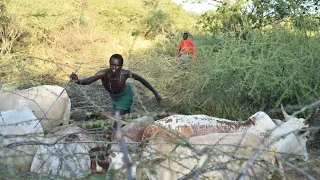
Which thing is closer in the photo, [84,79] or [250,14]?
[84,79]

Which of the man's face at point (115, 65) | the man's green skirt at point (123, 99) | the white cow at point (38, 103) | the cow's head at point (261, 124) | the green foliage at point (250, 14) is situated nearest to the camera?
the cow's head at point (261, 124)

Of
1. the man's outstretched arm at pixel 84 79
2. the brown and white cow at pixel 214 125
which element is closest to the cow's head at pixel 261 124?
the brown and white cow at pixel 214 125

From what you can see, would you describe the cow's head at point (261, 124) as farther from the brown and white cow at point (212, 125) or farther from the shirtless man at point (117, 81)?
the shirtless man at point (117, 81)

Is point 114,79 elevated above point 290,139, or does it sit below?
above

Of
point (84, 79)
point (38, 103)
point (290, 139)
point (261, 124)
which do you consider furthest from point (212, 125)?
point (38, 103)

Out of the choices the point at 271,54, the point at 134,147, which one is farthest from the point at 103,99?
the point at 134,147

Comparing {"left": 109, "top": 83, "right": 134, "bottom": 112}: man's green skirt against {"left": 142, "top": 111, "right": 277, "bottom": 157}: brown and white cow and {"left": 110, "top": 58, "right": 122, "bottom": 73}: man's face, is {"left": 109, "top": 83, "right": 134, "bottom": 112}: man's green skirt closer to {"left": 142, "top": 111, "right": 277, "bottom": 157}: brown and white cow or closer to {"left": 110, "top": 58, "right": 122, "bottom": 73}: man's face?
{"left": 110, "top": 58, "right": 122, "bottom": 73}: man's face

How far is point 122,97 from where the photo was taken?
16.8 feet

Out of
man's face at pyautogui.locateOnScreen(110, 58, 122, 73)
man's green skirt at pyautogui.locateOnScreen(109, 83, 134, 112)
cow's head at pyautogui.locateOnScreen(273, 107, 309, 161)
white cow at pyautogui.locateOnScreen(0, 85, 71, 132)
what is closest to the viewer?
cow's head at pyautogui.locateOnScreen(273, 107, 309, 161)

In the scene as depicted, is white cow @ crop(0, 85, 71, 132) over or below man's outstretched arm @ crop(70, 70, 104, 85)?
below

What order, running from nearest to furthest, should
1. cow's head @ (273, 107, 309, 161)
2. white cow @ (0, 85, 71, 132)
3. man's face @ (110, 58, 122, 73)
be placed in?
cow's head @ (273, 107, 309, 161) → white cow @ (0, 85, 71, 132) → man's face @ (110, 58, 122, 73)

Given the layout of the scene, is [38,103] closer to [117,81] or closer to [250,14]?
[117,81]

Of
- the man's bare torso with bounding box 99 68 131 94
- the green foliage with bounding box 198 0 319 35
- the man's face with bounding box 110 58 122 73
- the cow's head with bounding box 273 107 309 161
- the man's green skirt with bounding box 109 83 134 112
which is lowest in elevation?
the cow's head with bounding box 273 107 309 161

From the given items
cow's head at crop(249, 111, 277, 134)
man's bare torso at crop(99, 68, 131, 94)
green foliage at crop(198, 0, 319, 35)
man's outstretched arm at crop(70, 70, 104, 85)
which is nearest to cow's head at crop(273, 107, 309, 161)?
cow's head at crop(249, 111, 277, 134)
